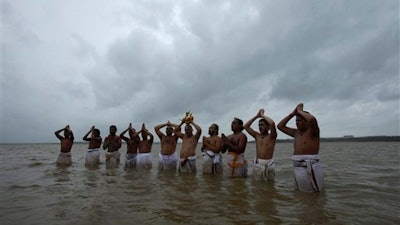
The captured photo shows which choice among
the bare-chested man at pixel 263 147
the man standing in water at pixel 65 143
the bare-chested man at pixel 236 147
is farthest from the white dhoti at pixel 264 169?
the man standing in water at pixel 65 143

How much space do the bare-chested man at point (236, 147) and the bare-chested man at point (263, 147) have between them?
102 cm

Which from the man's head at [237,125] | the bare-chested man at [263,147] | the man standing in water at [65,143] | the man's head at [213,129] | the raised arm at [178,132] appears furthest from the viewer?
the man standing in water at [65,143]

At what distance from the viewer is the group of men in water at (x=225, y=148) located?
676 centimetres

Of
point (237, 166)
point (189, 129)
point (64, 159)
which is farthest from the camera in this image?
point (64, 159)

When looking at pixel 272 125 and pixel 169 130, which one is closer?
pixel 272 125

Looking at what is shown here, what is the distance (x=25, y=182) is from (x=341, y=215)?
925 centimetres

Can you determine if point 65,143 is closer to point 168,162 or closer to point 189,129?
point 168,162

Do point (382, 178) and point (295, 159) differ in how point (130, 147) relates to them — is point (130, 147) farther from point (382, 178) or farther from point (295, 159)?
point (382, 178)

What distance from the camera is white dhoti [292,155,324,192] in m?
6.65

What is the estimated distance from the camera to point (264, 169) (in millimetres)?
8672

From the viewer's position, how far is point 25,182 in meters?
9.30

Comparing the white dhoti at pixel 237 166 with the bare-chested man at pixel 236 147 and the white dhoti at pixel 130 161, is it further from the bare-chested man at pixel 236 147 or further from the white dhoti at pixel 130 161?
the white dhoti at pixel 130 161

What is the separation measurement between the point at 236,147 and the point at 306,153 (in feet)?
10.8

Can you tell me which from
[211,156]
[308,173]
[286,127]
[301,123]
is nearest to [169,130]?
[211,156]
